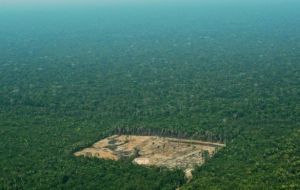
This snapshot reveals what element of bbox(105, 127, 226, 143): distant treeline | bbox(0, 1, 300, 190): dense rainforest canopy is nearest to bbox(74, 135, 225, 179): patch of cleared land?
bbox(105, 127, 226, 143): distant treeline

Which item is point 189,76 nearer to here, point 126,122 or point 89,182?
point 126,122

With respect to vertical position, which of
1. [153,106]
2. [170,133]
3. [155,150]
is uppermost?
[170,133]

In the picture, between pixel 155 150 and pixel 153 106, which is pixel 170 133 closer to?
pixel 155 150

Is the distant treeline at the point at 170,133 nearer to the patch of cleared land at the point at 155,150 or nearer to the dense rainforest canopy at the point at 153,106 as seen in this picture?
the dense rainforest canopy at the point at 153,106

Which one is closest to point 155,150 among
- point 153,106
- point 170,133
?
point 170,133

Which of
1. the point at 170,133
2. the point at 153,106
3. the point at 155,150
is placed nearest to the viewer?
the point at 155,150

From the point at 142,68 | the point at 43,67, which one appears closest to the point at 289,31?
the point at 142,68

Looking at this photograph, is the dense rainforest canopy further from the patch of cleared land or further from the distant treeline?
the patch of cleared land

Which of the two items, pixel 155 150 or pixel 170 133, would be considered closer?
pixel 155 150
